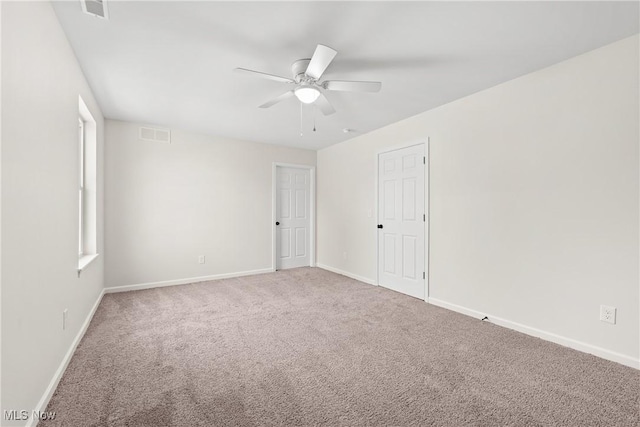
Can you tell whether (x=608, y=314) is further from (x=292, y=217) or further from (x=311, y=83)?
(x=292, y=217)

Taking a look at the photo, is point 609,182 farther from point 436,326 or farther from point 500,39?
point 436,326

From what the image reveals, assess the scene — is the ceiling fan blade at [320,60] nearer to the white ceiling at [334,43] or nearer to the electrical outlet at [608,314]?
the white ceiling at [334,43]

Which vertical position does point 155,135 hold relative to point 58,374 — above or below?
above

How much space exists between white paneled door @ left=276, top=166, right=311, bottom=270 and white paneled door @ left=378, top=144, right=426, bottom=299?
1.89m

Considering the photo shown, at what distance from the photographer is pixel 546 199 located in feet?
8.61

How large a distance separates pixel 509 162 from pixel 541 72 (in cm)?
83

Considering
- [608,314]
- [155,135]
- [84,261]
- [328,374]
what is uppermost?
[155,135]

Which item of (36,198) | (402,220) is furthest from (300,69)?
(402,220)

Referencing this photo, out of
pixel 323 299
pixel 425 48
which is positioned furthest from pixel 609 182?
pixel 323 299

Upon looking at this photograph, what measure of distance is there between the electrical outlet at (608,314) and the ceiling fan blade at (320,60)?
2.86 m

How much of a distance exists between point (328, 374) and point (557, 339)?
2.09 meters

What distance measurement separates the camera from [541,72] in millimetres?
2645

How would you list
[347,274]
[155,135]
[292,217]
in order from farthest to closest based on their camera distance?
[292,217], [347,274], [155,135]

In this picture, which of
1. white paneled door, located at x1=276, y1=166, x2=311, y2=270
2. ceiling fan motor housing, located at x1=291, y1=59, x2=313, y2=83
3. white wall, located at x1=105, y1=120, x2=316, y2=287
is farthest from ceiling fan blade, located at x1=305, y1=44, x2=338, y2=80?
white paneled door, located at x1=276, y1=166, x2=311, y2=270
